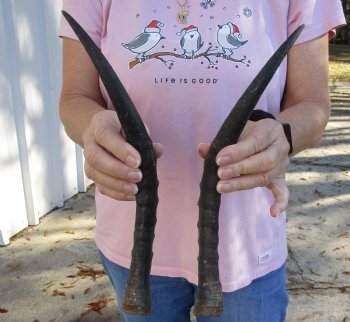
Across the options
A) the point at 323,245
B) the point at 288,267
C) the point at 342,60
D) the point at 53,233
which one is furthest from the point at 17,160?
the point at 342,60

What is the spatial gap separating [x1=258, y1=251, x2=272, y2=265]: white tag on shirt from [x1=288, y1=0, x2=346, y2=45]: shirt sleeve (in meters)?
0.62

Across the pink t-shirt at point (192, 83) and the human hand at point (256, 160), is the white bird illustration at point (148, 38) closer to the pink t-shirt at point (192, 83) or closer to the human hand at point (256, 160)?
the pink t-shirt at point (192, 83)

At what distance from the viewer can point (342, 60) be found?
15.0 meters

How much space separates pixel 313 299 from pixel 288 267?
38 centimetres

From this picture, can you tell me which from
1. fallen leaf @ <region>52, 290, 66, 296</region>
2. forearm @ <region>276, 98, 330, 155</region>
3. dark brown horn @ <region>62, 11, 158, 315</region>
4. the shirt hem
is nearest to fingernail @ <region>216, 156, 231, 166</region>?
dark brown horn @ <region>62, 11, 158, 315</region>

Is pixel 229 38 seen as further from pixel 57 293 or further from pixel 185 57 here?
pixel 57 293

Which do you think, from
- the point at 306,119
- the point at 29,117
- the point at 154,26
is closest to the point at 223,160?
the point at 306,119

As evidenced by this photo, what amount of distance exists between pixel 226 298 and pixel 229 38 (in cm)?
75

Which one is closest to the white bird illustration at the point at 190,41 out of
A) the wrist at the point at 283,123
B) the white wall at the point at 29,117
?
the wrist at the point at 283,123

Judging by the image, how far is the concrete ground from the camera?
3047 millimetres

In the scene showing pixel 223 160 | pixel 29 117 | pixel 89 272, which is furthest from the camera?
pixel 29 117

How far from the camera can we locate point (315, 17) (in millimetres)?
1321

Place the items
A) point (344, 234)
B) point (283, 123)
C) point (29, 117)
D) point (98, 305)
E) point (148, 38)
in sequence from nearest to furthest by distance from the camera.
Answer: point (283, 123), point (148, 38), point (98, 305), point (29, 117), point (344, 234)

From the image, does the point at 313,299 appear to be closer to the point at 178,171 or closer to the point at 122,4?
the point at 178,171
